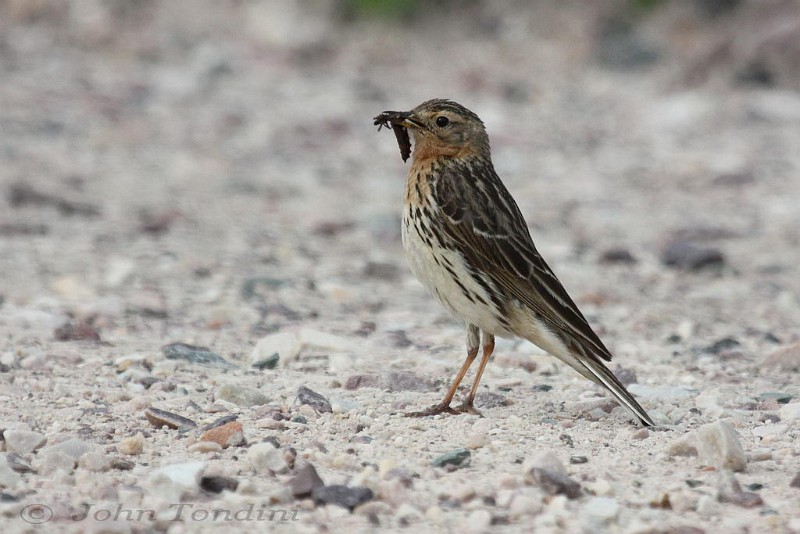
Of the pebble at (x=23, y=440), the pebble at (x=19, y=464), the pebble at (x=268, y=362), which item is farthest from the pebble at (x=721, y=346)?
the pebble at (x=19, y=464)

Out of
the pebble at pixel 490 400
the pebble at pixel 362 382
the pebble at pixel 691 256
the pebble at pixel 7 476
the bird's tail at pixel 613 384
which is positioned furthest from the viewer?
the pebble at pixel 691 256

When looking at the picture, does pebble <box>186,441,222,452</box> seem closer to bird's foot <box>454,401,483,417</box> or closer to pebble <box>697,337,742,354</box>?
bird's foot <box>454,401,483,417</box>

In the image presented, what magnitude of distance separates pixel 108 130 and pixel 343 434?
816 centimetres

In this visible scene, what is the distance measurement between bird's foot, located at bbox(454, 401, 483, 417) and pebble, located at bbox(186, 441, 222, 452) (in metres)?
1.25

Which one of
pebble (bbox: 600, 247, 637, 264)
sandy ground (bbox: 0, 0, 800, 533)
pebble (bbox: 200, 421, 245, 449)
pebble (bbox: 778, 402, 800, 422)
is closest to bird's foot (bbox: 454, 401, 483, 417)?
sandy ground (bbox: 0, 0, 800, 533)

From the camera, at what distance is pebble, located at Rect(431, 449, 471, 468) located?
16.5 feet

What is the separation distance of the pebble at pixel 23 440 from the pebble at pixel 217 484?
2.66 ft

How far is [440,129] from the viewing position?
6.55 meters

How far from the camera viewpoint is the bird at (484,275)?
5.93 meters

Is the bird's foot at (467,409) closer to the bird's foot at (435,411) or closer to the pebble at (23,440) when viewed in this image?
the bird's foot at (435,411)

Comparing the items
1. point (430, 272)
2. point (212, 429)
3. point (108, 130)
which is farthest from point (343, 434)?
point (108, 130)

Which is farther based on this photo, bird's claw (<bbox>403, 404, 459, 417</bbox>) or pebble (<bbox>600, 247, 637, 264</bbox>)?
pebble (<bbox>600, 247, 637, 264</bbox>)

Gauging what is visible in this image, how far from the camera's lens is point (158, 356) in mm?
6750

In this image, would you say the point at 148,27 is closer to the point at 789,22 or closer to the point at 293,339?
the point at 789,22
